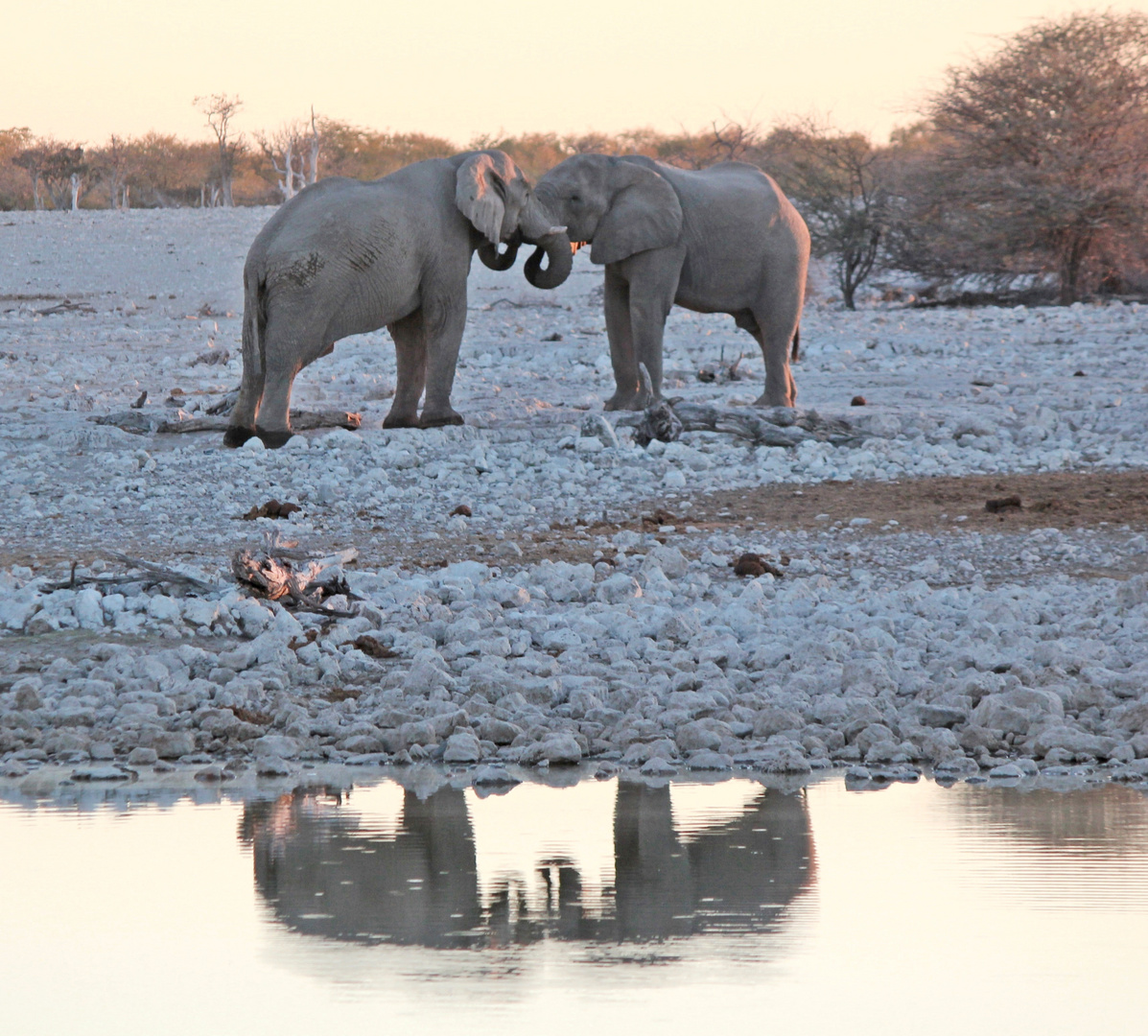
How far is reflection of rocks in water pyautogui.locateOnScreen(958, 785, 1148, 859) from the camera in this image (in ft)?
13.6

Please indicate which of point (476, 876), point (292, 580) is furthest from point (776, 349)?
point (476, 876)

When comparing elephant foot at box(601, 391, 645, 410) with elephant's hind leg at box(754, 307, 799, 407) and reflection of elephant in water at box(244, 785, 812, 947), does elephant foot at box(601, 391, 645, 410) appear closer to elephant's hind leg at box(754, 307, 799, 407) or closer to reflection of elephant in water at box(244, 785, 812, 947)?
elephant's hind leg at box(754, 307, 799, 407)

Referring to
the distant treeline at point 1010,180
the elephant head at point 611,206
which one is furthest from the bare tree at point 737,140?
the elephant head at point 611,206

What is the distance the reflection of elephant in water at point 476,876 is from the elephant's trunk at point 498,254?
723 cm

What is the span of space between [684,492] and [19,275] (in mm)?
21595

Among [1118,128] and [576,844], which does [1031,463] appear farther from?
[1118,128]

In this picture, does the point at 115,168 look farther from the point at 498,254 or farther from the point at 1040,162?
the point at 498,254

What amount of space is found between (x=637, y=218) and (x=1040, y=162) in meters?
15.9

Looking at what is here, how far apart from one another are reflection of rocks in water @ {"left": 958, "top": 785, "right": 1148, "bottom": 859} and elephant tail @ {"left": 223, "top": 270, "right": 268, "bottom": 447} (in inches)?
275

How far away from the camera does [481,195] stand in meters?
11.1

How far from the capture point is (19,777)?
4.93 m

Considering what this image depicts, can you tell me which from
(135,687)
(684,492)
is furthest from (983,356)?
(135,687)

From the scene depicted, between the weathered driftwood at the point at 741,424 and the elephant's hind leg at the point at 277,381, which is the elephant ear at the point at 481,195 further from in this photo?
the weathered driftwood at the point at 741,424

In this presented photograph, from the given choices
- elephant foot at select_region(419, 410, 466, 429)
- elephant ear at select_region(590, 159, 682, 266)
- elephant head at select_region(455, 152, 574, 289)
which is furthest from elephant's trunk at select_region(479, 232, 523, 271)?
elephant foot at select_region(419, 410, 466, 429)
